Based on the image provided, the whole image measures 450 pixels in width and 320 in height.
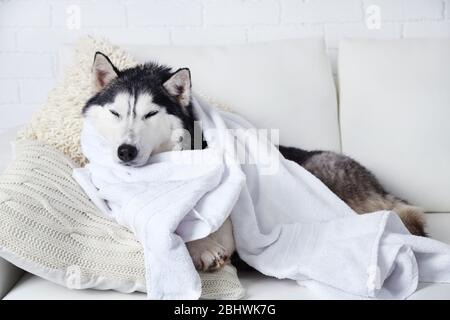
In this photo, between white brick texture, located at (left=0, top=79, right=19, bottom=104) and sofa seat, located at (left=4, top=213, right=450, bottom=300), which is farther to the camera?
white brick texture, located at (left=0, top=79, right=19, bottom=104)

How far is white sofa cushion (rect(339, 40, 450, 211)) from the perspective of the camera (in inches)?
73.7

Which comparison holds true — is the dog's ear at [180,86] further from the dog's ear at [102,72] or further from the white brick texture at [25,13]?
the white brick texture at [25,13]

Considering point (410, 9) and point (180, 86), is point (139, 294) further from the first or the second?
point (410, 9)

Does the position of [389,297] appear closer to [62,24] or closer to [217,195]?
[217,195]

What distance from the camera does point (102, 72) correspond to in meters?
1.53

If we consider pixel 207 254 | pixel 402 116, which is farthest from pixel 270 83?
pixel 207 254

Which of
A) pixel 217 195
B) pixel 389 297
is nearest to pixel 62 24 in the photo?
pixel 217 195

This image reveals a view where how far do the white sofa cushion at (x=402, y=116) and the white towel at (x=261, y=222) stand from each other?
46 centimetres

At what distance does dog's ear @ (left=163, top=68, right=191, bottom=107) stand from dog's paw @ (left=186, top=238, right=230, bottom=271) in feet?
1.41

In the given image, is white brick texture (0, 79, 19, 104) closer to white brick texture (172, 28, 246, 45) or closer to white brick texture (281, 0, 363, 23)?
white brick texture (172, 28, 246, 45)

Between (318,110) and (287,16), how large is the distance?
1.88 ft

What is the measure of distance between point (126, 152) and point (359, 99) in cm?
96

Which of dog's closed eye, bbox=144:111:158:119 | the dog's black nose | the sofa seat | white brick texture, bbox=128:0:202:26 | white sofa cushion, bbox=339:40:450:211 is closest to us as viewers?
the sofa seat

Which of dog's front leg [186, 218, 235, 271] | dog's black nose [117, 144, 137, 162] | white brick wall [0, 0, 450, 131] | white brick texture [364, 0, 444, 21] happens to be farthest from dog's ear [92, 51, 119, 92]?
white brick texture [364, 0, 444, 21]
